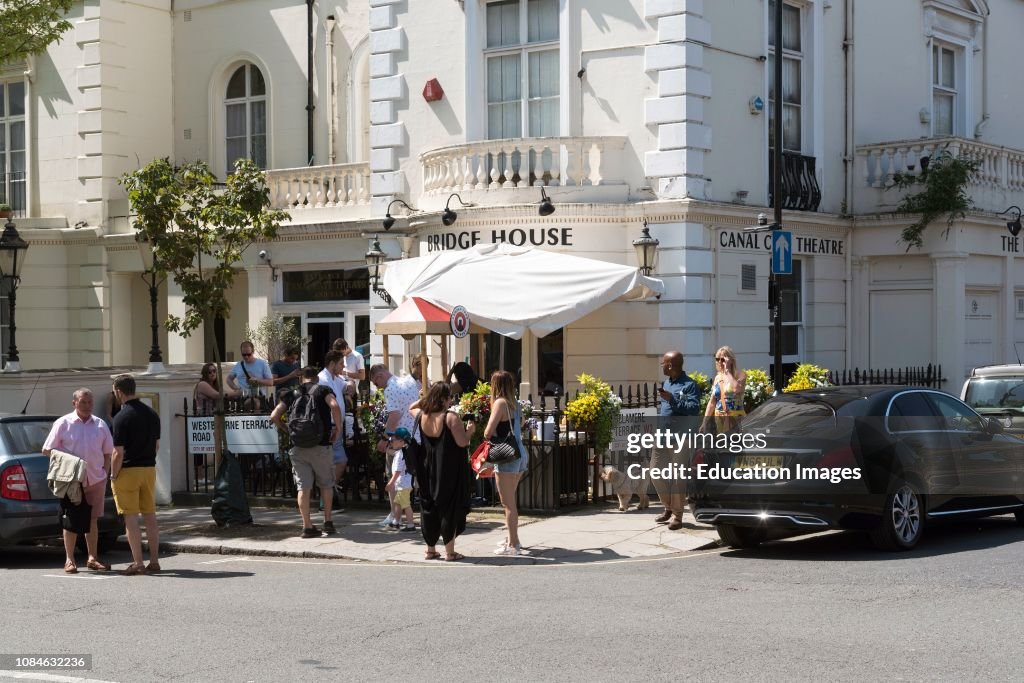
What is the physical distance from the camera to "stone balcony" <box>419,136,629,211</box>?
750 inches

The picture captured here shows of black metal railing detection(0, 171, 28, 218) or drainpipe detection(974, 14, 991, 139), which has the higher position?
drainpipe detection(974, 14, 991, 139)

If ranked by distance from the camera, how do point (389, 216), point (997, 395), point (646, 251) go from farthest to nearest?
point (389, 216) → point (646, 251) → point (997, 395)

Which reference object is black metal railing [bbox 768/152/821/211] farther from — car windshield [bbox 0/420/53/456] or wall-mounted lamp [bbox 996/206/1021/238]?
car windshield [bbox 0/420/53/456]

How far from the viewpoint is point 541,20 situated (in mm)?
19953

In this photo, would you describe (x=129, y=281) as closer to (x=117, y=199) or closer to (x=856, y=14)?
(x=117, y=199)

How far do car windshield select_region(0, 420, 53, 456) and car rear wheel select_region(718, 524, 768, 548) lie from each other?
6807 millimetres

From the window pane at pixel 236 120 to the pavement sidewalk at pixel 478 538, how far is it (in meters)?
11.7

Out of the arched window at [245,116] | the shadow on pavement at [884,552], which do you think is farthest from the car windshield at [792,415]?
the arched window at [245,116]

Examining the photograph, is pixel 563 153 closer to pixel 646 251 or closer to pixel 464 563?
pixel 646 251

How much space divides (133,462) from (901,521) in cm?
706

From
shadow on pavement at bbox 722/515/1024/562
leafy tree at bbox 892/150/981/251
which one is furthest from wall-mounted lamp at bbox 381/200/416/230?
shadow on pavement at bbox 722/515/1024/562

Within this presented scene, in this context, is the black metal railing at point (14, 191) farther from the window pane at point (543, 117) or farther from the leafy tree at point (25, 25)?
the window pane at point (543, 117)

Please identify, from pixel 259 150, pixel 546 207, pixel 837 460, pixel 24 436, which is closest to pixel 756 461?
pixel 837 460

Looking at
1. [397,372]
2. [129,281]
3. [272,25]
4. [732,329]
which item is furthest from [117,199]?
[732,329]
